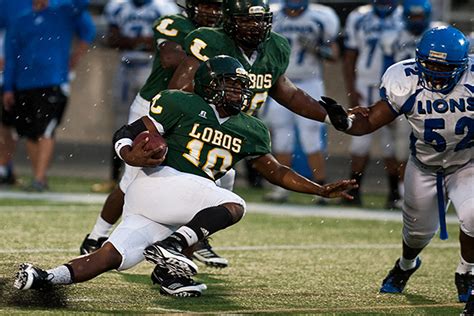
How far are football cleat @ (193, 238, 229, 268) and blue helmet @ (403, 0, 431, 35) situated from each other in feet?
12.9

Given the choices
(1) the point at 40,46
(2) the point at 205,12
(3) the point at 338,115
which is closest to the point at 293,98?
(3) the point at 338,115

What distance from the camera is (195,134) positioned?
5684 mm

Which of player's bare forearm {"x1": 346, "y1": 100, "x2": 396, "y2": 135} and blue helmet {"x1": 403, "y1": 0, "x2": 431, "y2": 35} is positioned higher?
player's bare forearm {"x1": 346, "y1": 100, "x2": 396, "y2": 135}

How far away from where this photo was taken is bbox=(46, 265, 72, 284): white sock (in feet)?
17.5

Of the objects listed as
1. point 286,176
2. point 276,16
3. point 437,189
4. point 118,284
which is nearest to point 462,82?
point 437,189

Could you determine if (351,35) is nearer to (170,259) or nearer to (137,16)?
(137,16)

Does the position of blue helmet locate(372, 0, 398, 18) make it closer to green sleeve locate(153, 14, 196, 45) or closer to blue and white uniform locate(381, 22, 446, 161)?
blue and white uniform locate(381, 22, 446, 161)

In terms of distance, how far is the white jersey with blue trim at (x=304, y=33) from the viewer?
1094 cm

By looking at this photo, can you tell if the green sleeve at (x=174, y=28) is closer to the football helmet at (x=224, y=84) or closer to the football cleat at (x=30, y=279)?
the football helmet at (x=224, y=84)

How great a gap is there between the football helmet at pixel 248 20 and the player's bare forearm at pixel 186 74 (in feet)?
0.83

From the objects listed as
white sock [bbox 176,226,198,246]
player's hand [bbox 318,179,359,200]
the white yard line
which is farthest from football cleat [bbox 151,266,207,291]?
the white yard line

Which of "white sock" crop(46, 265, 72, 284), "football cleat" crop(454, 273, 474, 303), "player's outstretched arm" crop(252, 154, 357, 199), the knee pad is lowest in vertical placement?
"football cleat" crop(454, 273, 474, 303)

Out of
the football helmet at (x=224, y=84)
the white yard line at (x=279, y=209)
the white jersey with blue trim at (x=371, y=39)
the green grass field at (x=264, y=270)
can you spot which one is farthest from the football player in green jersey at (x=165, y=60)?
the white jersey with blue trim at (x=371, y=39)

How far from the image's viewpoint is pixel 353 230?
29.7 feet
